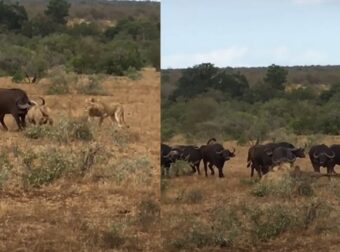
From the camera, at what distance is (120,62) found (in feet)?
88.0

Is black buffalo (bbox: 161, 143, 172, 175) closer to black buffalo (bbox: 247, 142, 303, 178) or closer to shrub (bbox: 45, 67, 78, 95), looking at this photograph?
black buffalo (bbox: 247, 142, 303, 178)

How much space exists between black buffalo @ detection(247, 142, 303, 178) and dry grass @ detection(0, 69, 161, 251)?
1.35 meters

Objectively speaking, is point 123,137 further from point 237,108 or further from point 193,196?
point 193,196

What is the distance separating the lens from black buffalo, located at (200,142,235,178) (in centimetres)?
1059

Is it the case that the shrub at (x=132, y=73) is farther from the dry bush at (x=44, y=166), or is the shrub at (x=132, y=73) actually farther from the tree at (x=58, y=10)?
the dry bush at (x=44, y=166)

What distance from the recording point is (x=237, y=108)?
38.6 feet

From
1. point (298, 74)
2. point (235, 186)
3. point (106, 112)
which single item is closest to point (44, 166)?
point (235, 186)

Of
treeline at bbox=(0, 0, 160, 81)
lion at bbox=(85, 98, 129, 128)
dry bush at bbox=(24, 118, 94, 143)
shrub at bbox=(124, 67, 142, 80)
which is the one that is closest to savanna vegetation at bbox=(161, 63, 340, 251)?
dry bush at bbox=(24, 118, 94, 143)

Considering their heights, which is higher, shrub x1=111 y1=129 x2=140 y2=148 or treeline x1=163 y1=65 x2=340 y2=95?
treeline x1=163 y1=65 x2=340 y2=95

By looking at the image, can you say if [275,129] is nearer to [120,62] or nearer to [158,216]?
[158,216]

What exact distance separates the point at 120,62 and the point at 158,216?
1929cm

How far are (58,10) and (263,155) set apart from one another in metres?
30.9

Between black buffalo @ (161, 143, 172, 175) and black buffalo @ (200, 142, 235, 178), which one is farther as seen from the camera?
black buffalo @ (200, 142, 235, 178)

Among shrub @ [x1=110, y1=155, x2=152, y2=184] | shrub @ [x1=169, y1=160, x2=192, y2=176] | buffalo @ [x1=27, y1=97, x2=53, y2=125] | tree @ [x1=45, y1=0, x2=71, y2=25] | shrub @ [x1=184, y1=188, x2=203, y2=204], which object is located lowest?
shrub @ [x1=184, y1=188, x2=203, y2=204]
